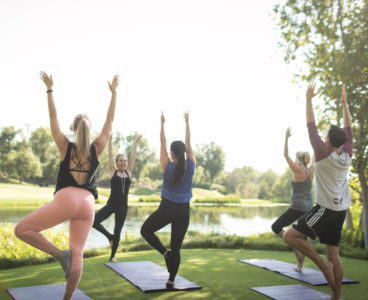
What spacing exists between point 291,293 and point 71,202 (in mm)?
2823

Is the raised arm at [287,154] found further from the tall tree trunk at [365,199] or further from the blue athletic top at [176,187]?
the tall tree trunk at [365,199]

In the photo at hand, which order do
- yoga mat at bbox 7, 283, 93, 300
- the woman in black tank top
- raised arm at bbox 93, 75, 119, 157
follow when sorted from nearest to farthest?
raised arm at bbox 93, 75, 119, 157, yoga mat at bbox 7, 283, 93, 300, the woman in black tank top

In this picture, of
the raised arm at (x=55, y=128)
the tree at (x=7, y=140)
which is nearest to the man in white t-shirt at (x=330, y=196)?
the raised arm at (x=55, y=128)

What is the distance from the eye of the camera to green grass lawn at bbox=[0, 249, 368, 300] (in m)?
4.06

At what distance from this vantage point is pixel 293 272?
535 centimetres

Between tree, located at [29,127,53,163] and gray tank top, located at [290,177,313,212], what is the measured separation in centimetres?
4857

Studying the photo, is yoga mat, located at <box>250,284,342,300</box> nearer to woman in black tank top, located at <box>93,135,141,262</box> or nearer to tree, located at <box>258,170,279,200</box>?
woman in black tank top, located at <box>93,135,141,262</box>

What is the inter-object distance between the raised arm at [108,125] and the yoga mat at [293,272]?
11.1ft

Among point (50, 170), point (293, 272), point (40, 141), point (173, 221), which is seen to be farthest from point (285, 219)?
point (40, 141)

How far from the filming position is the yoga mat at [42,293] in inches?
145

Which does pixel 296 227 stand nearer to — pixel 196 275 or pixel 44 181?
pixel 196 275

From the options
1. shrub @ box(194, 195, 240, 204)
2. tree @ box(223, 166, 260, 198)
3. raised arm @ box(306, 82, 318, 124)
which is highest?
raised arm @ box(306, 82, 318, 124)

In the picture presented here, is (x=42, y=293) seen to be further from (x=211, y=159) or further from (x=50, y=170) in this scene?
(x=211, y=159)

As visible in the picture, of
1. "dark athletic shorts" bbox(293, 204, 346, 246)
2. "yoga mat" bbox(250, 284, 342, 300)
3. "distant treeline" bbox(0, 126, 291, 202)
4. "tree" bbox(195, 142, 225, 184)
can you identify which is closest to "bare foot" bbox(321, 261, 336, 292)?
"dark athletic shorts" bbox(293, 204, 346, 246)
